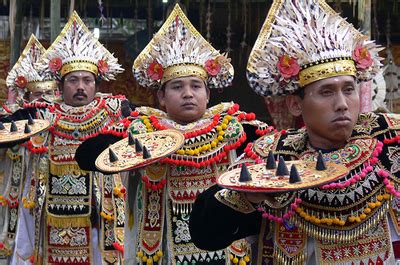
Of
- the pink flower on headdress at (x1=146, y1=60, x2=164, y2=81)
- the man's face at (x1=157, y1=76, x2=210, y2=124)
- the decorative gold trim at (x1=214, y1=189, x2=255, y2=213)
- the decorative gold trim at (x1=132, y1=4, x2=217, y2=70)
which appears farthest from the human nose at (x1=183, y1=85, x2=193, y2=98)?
the decorative gold trim at (x1=214, y1=189, x2=255, y2=213)

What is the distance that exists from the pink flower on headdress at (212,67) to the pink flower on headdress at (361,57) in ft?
6.88

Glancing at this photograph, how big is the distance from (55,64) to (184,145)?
7.73 ft

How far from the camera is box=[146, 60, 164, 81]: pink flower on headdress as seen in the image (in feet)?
18.0

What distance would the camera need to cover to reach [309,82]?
11.2 ft

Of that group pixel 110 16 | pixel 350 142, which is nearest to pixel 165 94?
pixel 350 142

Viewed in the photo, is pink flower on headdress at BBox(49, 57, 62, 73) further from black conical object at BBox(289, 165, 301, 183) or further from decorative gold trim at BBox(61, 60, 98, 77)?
black conical object at BBox(289, 165, 301, 183)

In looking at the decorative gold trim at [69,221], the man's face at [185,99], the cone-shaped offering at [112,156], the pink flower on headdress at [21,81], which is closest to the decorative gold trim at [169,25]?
the man's face at [185,99]

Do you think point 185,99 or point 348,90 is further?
point 185,99

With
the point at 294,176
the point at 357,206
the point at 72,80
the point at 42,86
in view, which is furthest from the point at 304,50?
the point at 42,86

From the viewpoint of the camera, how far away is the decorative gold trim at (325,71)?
3.36 metres

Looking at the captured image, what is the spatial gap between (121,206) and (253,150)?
3.66m

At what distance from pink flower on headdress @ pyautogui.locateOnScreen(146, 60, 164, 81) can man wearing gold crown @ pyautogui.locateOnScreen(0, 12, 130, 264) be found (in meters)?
1.38

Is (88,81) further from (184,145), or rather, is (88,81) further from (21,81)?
(21,81)

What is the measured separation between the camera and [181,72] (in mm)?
5387
